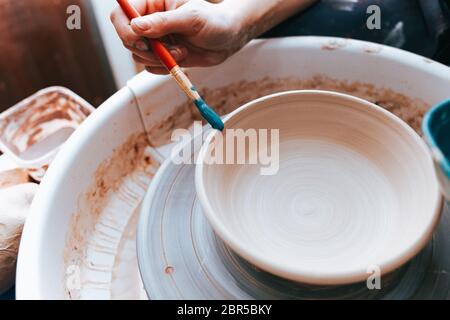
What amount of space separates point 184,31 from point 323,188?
0.45 meters

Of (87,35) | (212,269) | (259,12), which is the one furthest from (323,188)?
(87,35)

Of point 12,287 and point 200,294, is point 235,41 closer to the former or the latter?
point 200,294

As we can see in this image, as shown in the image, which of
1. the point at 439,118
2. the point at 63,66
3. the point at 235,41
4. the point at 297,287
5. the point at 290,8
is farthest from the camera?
the point at 63,66

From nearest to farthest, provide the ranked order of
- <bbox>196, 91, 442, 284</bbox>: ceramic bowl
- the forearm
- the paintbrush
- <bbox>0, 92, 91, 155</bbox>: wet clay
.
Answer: <bbox>196, 91, 442, 284</bbox>: ceramic bowl → the paintbrush → the forearm → <bbox>0, 92, 91, 155</bbox>: wet clay

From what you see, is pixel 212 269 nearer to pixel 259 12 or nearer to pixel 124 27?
pixel 124 27

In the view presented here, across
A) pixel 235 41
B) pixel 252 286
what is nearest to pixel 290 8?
pixel 235 41

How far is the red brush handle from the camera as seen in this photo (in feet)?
3.07

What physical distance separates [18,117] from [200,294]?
1.14m

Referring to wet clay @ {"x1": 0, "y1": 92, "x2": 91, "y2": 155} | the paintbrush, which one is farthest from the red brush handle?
wet clay @ {"x1": 0, "y1": 92, "x2": 91, "y2": 155}

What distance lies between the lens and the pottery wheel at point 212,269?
0.80 meters

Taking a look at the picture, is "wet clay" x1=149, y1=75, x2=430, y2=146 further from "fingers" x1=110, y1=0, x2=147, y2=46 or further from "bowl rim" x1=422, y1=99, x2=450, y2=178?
"bowl rim" x1=422, y1=99, x2=450, y2=178

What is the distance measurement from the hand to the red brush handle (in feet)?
0.06

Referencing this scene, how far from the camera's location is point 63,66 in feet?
5.64

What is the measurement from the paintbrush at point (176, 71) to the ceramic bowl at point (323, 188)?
0.05 meters
